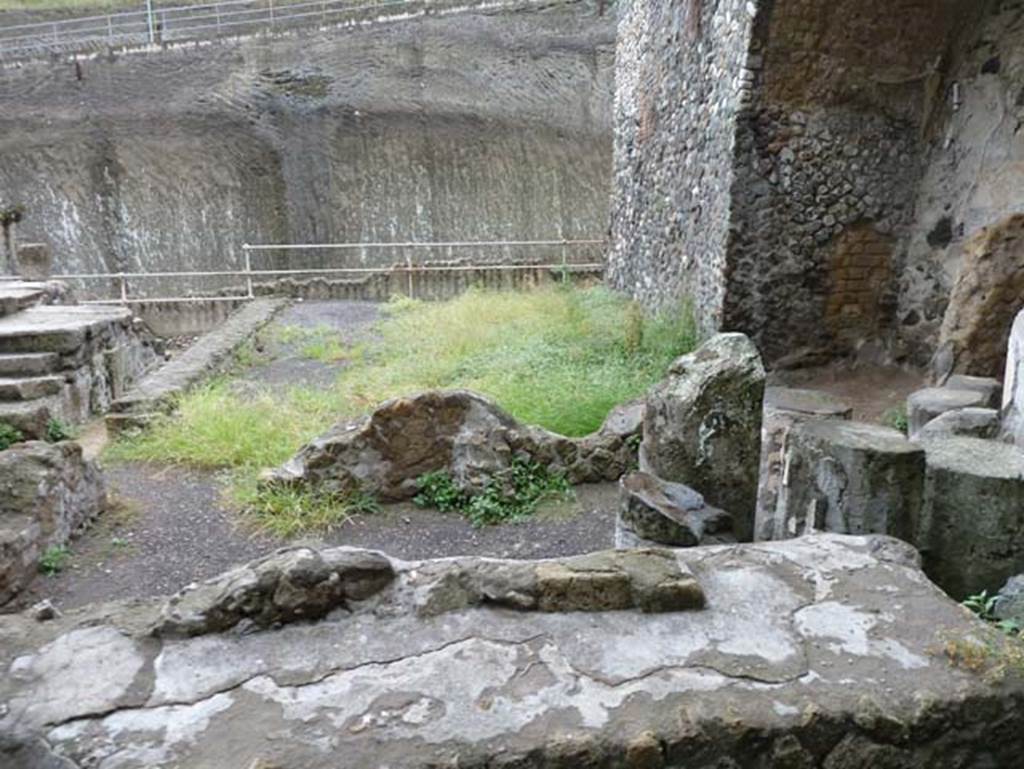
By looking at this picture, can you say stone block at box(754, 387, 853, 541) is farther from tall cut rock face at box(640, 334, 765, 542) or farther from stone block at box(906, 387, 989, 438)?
stone block at box(906, 387, 989, 438)

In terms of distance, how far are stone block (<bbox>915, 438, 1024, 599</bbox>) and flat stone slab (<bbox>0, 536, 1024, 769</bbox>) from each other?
22.1 inches

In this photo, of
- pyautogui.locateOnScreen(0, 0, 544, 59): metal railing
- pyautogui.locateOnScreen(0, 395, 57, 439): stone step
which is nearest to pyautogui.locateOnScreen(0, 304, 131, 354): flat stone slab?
pyautogui.locateOnScreen(0, 395, 57, 439): stone step

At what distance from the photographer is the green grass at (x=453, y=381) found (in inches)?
215

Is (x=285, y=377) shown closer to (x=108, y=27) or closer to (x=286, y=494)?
(x=286, y=494)

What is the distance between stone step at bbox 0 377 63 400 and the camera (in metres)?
5.84

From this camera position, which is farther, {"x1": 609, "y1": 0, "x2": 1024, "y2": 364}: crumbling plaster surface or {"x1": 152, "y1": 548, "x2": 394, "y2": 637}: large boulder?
{"x1": 609, "y1": 0, "x2": 1024, "y2": 364}: crumbling plaster surface

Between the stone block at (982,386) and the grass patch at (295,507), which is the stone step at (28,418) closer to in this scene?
the grass patch at (295,507)

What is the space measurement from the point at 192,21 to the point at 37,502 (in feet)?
63.3

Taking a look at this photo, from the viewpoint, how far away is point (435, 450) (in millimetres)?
4902

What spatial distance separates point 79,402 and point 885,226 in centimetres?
653

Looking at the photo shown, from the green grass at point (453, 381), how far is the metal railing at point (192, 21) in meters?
10.8

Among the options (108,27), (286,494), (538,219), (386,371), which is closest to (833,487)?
(286,494)

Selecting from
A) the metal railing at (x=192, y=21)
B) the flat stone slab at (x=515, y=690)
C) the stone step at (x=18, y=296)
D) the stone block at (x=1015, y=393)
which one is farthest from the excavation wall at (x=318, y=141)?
the flat stone slab at (x=515, y=690)

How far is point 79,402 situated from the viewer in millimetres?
6602
